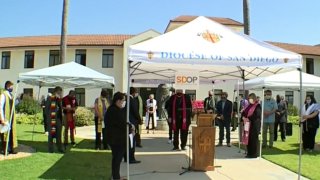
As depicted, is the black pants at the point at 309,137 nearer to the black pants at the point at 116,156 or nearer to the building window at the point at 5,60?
the black pants at the point at 116,156

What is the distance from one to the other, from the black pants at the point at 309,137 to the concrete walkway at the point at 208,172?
247cm

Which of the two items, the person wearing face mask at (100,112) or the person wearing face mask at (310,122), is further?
the person wearing face mask at (310,122)

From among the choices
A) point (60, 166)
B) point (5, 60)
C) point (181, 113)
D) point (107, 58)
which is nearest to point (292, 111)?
point (107, 58)

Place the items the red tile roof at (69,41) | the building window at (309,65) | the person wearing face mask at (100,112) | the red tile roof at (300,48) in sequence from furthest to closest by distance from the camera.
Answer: the building window at (309,65) < the red tile roof at (300,48) < the red tile roof at (69,41) < the person wearing face mask at (100,112)

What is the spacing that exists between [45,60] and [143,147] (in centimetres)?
3035

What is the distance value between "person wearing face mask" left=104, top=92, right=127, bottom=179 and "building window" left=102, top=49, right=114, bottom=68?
3332cm

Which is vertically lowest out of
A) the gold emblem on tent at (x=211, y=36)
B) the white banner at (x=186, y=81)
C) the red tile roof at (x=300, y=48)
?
the white banner at (x=186, y=81)

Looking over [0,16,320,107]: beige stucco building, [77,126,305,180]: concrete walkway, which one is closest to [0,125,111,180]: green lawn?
[77,126,305,180]: concrete walkway

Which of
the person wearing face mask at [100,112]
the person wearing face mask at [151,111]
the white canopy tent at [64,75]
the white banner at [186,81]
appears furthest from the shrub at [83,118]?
the white banner at [186,81]

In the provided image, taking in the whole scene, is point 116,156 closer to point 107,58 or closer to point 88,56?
point 107,58

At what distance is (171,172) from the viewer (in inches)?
376

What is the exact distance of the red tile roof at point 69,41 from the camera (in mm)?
40684

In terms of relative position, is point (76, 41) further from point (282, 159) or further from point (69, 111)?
point (282, 159)

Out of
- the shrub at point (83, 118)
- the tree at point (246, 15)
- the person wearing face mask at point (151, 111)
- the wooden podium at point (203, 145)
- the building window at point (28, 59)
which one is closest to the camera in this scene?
the wooden podium at point (203, 145)
